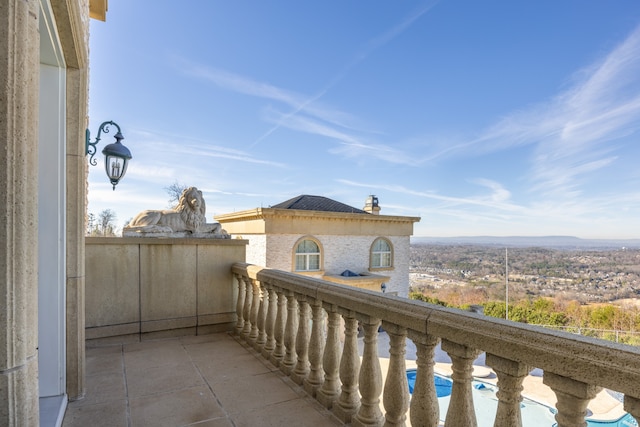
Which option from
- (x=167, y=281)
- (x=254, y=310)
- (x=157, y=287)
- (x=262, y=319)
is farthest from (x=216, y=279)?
(x=262, y=319)

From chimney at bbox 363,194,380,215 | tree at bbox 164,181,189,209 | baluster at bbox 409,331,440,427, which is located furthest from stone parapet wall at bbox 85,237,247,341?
chimney at bbox 363,194,380,215

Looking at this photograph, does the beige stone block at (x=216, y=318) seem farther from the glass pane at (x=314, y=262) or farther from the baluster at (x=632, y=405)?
the glass pane at (x=314, y=262)

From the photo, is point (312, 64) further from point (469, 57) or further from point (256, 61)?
point (469, 57)

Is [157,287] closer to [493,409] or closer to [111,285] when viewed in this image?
[111,285]

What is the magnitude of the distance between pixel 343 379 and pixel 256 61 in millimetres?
12057

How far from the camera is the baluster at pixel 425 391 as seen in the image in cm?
160

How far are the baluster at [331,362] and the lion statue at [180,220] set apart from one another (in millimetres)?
2607

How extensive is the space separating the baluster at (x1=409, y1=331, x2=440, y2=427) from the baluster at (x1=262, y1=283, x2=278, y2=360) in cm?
190

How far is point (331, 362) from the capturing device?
2.38 meters

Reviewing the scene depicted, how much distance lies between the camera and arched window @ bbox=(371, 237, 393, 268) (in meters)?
18.4

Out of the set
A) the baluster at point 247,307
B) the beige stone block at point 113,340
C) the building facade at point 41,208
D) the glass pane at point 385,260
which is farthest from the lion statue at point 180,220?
the glass pane at point 385,260

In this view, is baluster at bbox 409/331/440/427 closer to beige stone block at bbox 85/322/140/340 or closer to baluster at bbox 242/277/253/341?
baluster at bbox 242/277/253/341

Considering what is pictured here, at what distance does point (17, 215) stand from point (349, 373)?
2.00 meters

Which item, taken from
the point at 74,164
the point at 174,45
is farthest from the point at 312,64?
the point at 74,164
